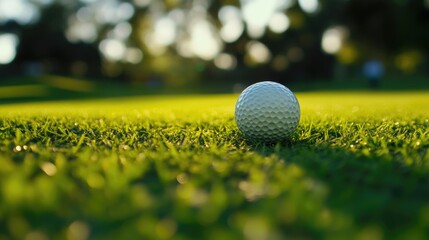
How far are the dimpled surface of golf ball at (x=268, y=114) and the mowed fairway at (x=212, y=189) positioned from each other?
0.75 ft

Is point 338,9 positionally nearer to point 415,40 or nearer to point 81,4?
point 415,40

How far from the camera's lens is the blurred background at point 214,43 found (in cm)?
3288

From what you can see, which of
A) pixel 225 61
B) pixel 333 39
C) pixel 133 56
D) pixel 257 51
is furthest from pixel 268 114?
pixel 133 56

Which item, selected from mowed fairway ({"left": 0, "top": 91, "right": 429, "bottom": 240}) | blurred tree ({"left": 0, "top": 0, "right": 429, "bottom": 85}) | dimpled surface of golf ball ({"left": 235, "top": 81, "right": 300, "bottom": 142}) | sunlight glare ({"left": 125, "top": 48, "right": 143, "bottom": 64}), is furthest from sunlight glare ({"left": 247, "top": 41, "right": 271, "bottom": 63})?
mowed fairway ({"left": 0, "top": 91, "right": 429, "bottom": 240})

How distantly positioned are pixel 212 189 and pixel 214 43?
38.9m

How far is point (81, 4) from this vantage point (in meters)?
47.5

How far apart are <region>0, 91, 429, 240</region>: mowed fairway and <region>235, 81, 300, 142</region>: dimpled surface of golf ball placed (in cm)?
23

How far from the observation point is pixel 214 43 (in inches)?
1565

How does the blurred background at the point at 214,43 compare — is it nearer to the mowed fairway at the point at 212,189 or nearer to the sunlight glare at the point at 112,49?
the sunlight glare at the point at 112,49

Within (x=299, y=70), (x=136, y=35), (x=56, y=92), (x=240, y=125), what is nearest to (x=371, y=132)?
(x=240, y=125)

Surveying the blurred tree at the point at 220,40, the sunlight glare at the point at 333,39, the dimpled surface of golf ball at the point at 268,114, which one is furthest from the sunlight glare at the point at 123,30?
the dimpled surface of golf ball at the point at 268,114

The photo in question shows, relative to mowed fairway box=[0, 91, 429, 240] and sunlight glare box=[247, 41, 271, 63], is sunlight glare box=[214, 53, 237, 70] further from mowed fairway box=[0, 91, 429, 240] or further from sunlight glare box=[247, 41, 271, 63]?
mowed fairway box=[0, 91, 429, 240]

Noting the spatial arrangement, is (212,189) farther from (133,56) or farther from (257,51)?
(133,56)

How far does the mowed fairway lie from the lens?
1.26 metres
